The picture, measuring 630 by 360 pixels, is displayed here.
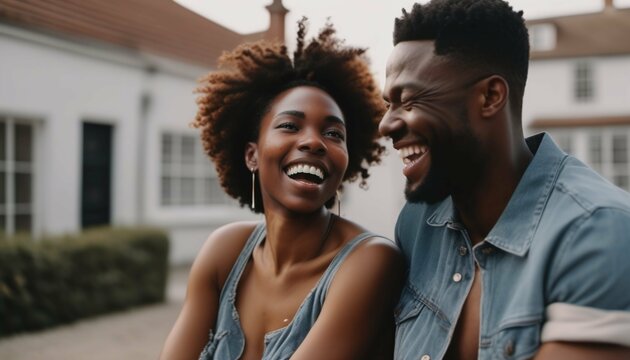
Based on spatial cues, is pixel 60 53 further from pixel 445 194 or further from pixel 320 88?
pixel 445 194

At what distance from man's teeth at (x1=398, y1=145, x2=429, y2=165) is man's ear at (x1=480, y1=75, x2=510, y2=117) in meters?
0.17

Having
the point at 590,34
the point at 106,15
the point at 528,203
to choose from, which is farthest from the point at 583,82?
the point at 528,203

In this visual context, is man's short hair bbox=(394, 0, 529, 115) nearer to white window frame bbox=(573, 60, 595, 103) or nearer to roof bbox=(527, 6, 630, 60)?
roof bbox=(527, 6, 630, 60)

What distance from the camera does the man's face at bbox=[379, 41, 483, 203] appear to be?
1.76 m

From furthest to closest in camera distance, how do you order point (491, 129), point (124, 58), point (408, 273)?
1. point (124, 58)
2. point (408, 273)
3. point (491, 129)

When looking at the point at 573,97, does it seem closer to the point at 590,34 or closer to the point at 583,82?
the point at 583,82

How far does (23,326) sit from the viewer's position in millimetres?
6047

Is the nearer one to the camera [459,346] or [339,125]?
[459,346]

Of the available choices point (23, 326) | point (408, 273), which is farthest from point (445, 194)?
point (23, 326)

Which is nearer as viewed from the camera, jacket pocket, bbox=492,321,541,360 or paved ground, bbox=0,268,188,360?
jacket pocket, bbox=492,321,541,360

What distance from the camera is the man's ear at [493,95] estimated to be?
1.76 meters

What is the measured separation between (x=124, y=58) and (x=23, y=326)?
4.41 m

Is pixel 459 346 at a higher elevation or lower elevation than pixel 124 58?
lower

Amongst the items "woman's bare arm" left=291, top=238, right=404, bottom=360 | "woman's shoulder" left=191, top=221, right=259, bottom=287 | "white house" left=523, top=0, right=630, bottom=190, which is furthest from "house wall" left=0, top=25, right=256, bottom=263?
"white house" left=523, top=0, right=630, bottom=190
